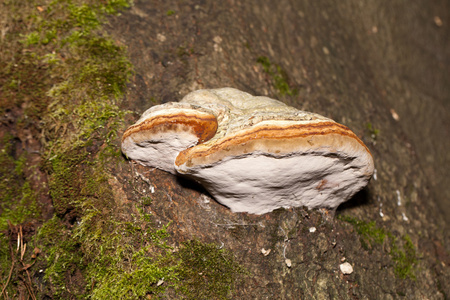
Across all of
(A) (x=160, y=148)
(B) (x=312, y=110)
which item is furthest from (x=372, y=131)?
(A) (x=160, y=148)

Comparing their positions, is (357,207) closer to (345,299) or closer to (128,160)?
(345,299)

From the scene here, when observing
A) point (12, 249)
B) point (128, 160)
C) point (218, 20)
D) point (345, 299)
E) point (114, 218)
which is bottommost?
point (345, 299)

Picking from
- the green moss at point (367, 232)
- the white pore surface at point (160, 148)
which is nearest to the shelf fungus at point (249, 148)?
the white pore surface at point (160, 148)

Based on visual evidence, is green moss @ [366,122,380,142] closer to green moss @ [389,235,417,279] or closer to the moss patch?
green moss @ [389,235,417,279]

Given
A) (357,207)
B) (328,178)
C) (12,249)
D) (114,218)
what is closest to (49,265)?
(12,249)

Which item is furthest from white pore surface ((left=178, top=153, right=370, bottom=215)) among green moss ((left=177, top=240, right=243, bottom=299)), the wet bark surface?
green moss ((left=177, top=240, right=243, bottom=299))

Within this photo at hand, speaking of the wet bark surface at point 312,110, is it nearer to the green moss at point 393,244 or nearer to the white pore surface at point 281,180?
the green moss at point 393,244
